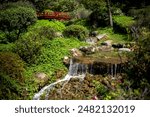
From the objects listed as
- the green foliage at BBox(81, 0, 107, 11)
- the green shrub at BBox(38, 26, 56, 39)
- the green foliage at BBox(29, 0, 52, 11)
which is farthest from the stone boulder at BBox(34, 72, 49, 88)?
the green foliage at BBox(29, 0, 52, 11)

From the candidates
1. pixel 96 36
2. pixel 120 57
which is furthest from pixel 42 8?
pixel 120 57

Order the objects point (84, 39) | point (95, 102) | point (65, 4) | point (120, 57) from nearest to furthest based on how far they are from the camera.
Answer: point (95, 102) → point (120, 57) → point (84, 39) → point (65, 4)

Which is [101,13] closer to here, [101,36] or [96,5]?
[96,5]

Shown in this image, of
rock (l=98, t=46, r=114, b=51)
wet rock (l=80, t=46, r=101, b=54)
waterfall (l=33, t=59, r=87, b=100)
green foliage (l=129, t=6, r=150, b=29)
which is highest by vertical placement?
green foliage (l=129, t=6, r=150, b=29)

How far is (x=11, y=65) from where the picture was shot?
18.6 metres

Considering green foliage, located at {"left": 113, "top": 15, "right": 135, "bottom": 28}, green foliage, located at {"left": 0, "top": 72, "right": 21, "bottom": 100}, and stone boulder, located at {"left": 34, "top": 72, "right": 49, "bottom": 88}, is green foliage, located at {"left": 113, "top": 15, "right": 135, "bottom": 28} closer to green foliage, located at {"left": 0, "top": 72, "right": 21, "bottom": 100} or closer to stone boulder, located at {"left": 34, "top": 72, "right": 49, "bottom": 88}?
stone boulder, located at {"left": 34, "top": 72, "right": 49, "bottom": 88}

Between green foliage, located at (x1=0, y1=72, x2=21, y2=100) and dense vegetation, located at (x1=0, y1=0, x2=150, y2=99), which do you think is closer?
green foliage, located at (x1=0, y1=72, x2=21, y2=100)

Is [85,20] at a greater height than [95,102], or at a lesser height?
lesser

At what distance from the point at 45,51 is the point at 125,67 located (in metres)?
4.58

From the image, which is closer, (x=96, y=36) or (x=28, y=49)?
(x=28, y=49)

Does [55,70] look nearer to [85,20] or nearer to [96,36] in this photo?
[96,36]

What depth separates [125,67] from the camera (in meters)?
18.7

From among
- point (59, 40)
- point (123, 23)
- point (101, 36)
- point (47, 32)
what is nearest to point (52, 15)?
point (101, 36)

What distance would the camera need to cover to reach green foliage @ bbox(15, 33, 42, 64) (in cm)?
2020
